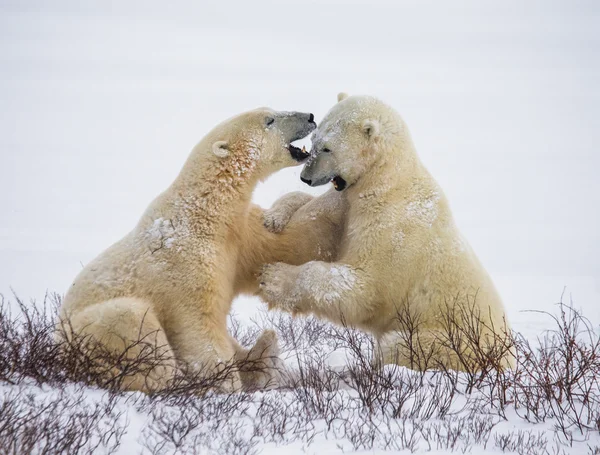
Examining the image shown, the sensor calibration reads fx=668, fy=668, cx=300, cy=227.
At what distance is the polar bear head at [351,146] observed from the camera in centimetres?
461

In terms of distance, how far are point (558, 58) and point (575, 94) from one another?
69.6 metres

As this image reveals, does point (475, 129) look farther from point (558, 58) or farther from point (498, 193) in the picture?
point (558, 58)

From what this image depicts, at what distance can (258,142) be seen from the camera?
4.46 metres

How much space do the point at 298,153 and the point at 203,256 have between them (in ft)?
3.47

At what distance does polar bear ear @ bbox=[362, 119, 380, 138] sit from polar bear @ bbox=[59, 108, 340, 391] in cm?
38

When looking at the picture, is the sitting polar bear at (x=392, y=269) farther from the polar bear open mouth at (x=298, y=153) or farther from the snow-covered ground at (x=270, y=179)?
the snow-covered ground at (x=270, y=179)

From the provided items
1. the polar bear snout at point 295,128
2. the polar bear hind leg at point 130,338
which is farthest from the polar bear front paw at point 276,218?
the polar bear hind leg at point 130,338

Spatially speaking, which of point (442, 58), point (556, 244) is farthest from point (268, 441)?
point (442, 58)

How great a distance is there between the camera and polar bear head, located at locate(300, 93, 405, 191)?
4605mm

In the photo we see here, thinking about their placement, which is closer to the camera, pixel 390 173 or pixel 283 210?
pixel 390 173

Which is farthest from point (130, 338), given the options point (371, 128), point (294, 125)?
point (371, 128)

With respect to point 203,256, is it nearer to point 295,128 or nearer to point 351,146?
point 295,128

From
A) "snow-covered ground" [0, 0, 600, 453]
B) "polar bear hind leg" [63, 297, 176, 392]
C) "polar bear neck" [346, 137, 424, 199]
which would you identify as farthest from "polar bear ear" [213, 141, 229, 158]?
"polar bear hind leg" [63, 297, 176, 392]

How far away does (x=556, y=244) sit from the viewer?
21344 mm
